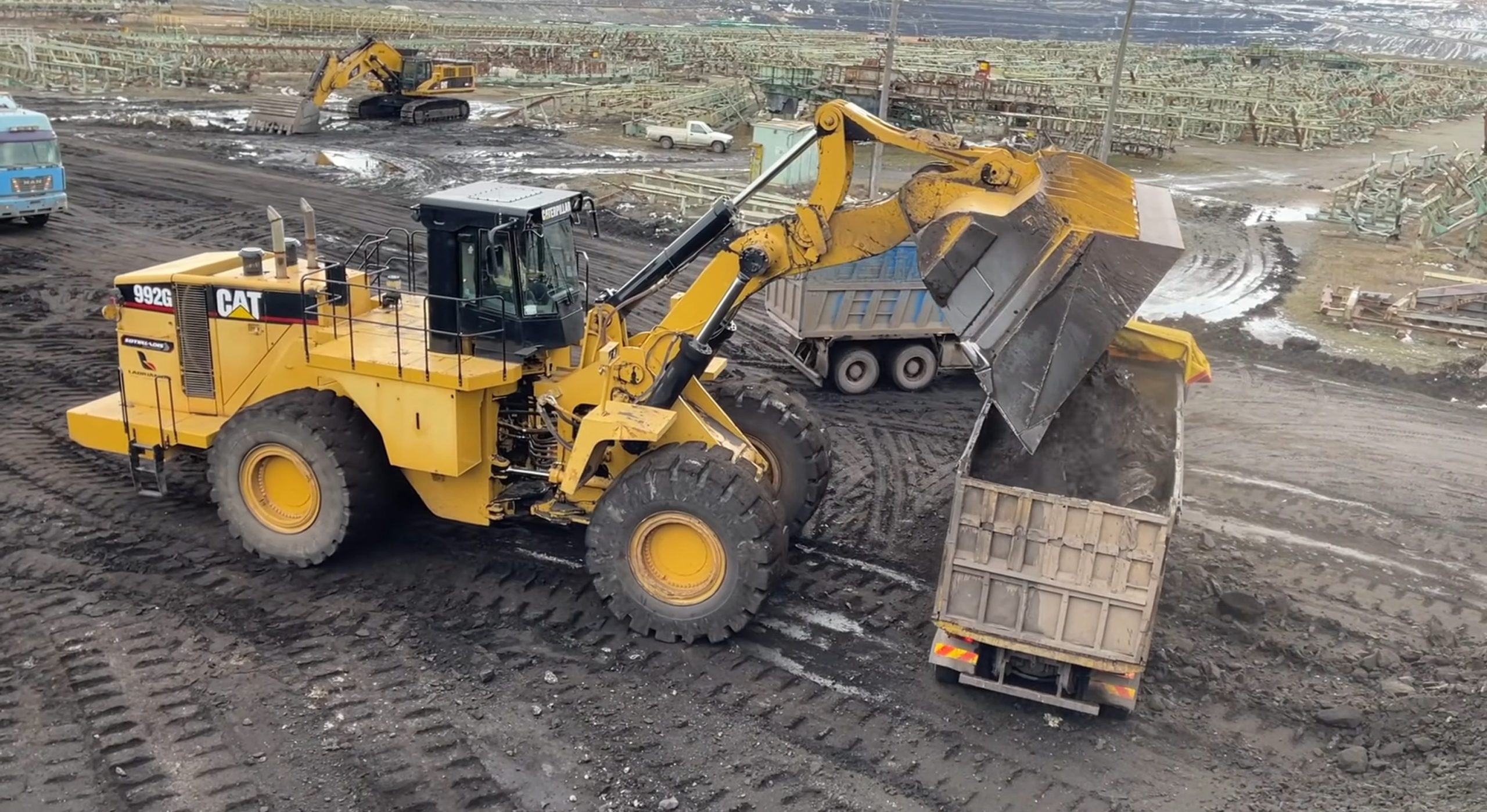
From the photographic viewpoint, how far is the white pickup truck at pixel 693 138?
→ 3322cm

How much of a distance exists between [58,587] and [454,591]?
2989 millimetres

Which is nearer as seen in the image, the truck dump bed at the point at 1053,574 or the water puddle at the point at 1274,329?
the truck dump bed at the point at 1053,574

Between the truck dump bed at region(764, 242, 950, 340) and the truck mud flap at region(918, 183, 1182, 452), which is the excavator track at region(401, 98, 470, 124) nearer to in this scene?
the truck dump bed at region(764, 242, 950, 340)

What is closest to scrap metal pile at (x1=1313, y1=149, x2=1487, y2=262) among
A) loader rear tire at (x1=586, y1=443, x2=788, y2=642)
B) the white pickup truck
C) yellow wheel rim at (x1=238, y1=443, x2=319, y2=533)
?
the white pickup truck

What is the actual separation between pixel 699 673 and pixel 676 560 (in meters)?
0.85

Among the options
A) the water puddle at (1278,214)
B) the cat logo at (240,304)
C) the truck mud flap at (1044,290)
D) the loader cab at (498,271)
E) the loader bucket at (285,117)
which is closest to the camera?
the truck mud flap at (1044,290)

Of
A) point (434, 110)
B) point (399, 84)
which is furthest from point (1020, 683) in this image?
point (399, 84)

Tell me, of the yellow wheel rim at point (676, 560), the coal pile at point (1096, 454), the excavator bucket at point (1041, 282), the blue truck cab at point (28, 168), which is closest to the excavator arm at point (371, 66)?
the blue truck cab at point (28, 168)

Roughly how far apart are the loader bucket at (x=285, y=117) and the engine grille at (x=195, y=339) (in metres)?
24.2

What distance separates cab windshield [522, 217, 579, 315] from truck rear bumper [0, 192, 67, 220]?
15361 millimetres

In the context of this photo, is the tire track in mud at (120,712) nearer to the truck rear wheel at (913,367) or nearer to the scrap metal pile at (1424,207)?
the truck rear wheel at (913,367)

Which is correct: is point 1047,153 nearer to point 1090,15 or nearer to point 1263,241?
point 1263,241

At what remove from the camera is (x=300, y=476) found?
9109 mm

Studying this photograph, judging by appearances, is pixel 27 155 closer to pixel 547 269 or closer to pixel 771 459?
pixel 547 269
